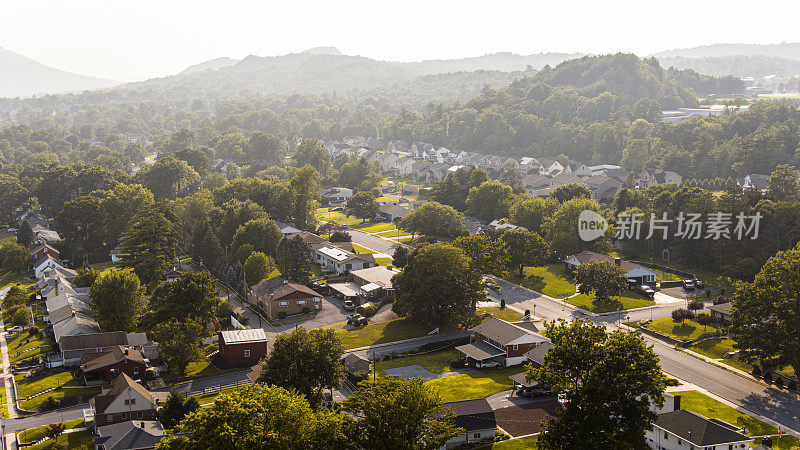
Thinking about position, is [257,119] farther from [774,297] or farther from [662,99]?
[774,297]

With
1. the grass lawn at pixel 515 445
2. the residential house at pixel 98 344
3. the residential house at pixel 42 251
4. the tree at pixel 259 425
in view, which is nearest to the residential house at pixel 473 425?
the grass lawn at pixel 515 445

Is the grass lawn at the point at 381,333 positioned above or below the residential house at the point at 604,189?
below

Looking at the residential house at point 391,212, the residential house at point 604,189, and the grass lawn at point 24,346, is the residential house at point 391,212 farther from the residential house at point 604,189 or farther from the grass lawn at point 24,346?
the grass lawn at point 24,346

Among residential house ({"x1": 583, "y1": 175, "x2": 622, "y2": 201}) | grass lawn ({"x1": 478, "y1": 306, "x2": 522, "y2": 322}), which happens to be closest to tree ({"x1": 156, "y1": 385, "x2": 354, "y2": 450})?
grass lawn ({"x1": 478, "y1": 306, "x2": 522, "y2": 322})

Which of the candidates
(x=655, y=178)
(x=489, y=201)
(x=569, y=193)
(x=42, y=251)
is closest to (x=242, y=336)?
(x=42, y=251)

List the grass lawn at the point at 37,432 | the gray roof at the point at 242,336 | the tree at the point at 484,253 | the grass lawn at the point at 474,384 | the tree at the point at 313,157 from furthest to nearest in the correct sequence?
1. the tree at the point at 313,157
2. the tree at the point at 484,253
3. the gray roof at the point at 242,336
4. the grass lawn at the point at 474,384
5. the grass lawn at the point at 37,432

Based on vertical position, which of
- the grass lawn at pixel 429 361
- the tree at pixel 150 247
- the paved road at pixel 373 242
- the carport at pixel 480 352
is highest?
the tree at pixel 150 247

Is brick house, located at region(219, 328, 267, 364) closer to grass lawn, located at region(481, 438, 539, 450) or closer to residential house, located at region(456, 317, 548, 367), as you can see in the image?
residential house, located at region(456, 317, 548, 367)

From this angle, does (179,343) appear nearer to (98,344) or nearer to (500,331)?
(98,344)
